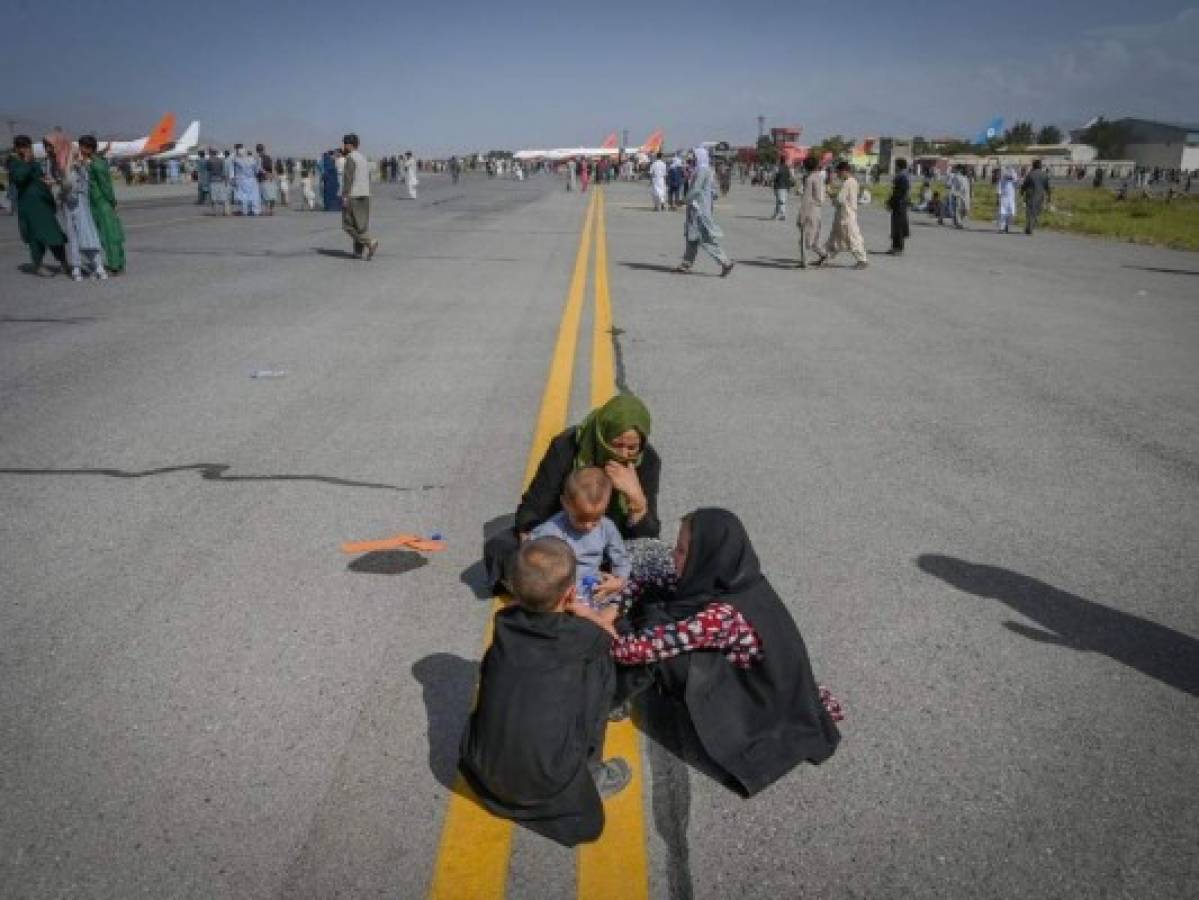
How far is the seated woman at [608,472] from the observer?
11.3 feet

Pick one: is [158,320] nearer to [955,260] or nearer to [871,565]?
[871,565]

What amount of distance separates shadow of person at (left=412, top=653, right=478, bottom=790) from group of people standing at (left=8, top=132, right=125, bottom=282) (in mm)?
11280

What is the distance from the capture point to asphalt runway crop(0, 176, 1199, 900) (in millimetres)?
2240

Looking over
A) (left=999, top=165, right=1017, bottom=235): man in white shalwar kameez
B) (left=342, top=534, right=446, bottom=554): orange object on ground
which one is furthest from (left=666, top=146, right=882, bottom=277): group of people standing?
(left=999, top=165, right=1017, bottom=235): man in white shalwar kameez

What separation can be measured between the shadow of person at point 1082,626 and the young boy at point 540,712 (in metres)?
2.03

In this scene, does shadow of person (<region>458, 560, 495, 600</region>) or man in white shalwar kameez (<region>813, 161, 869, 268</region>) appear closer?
shadow of person (<region>458, 560, 495, 600</region>)

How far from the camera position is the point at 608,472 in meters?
3.52

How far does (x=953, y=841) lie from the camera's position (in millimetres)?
2281

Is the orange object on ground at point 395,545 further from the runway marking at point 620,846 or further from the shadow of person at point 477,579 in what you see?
the runway marking at point 620,846

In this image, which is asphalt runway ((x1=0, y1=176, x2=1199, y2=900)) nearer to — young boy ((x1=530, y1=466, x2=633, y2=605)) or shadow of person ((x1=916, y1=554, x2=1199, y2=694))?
shadow of person ((x1=916, y1=554, x2=1199, y2=694))

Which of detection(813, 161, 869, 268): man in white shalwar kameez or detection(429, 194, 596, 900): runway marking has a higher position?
detection(813, 161, 869, 268): man in white shalwar kameez

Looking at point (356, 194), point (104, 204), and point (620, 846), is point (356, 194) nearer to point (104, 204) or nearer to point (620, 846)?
point (104, 204)

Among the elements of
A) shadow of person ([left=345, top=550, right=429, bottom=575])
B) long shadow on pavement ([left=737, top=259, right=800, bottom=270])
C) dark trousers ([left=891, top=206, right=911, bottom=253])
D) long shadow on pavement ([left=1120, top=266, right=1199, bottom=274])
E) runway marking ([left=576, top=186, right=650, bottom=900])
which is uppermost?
dark trousers ([left=891, top=206, right=911, bottom=253])

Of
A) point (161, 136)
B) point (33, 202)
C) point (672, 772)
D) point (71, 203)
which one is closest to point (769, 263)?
point (71, 203)
